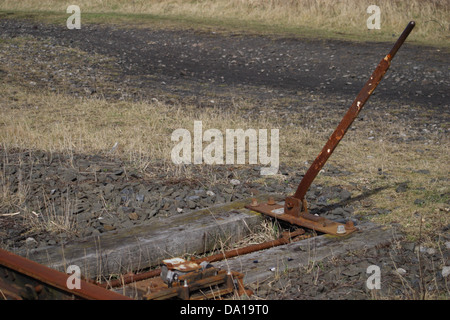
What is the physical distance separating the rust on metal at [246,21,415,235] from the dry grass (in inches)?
447

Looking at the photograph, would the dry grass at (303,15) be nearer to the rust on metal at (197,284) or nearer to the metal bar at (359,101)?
the metal bar at (359,101)

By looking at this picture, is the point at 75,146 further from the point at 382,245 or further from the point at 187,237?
the point at 382,245

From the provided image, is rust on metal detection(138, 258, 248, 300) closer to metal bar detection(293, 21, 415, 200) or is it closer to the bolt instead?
the bolt

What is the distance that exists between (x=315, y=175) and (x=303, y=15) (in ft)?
48.8

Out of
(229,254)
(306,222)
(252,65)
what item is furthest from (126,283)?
(252,65)

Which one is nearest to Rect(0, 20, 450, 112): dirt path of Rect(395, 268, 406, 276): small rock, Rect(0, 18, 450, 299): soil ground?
Rect(0, 18, 450, 299): soil ground

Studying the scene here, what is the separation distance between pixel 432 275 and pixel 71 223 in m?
2.72

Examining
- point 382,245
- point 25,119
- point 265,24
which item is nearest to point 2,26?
point 265,24

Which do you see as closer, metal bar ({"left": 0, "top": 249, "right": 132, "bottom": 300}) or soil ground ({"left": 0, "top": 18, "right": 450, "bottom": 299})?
metal bar ({"left": 0, "top": 249, "right": 132, "bottom": 300})

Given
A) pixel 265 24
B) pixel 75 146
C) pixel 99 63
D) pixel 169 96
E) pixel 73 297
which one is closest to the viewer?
pixel 73 297

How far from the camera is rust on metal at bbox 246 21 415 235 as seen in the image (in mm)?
3967

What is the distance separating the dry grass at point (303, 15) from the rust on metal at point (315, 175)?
11341 mm

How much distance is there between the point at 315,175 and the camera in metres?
4.20

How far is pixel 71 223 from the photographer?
4.65 m
